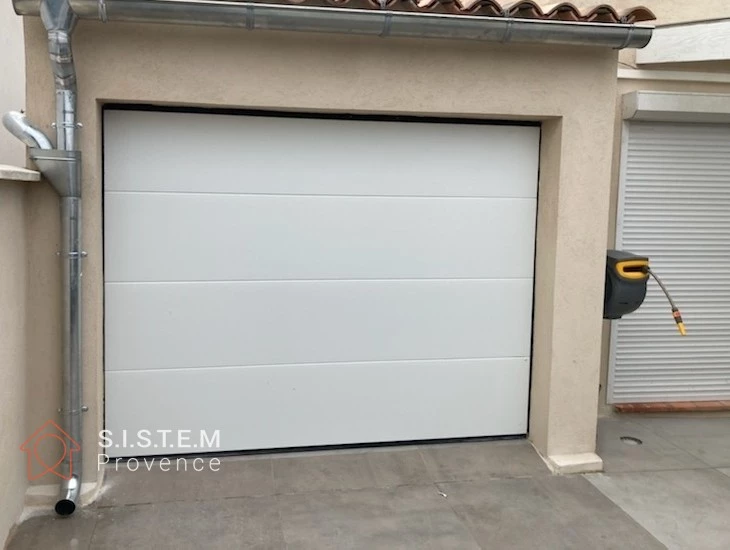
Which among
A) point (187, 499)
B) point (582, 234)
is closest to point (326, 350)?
point (187, 499)

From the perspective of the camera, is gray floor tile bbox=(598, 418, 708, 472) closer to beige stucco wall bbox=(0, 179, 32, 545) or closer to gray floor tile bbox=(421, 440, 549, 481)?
gray floor tile bbox=(421, 440, 549, 481)

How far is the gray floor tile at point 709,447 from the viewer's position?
550 centimetres

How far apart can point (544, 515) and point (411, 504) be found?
85 centimetres

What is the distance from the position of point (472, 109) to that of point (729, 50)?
7.84ft

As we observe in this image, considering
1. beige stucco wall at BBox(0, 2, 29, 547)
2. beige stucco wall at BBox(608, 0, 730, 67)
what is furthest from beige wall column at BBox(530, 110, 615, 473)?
beige stucco wall at BBox(0, 2, 29, 547)

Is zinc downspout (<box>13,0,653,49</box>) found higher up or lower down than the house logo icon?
higher up

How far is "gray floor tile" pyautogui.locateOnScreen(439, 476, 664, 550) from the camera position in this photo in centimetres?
417

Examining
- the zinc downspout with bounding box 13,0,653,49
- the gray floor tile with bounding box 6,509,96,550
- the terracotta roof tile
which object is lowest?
the gray floor tile with bounding box 6,509,96,550

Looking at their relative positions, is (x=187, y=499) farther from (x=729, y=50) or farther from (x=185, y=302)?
(x=729, y=50)

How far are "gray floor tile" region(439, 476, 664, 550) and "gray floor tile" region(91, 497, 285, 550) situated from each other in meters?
1.23

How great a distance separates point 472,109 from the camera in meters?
4.90

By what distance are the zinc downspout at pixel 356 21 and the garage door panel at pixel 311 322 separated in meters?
1.77

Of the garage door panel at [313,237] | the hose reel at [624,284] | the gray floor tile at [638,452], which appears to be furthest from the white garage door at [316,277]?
the gray floor tile at [638,452]

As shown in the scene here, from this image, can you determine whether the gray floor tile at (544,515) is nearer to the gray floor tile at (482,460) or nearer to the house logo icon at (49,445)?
the gray floor tile at (482,460)
